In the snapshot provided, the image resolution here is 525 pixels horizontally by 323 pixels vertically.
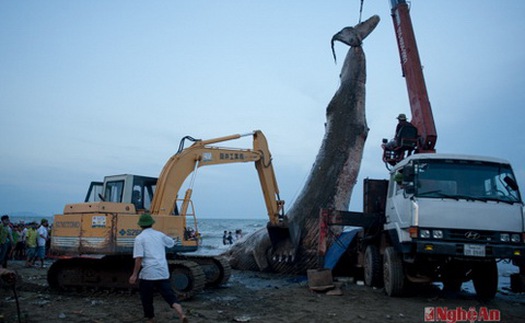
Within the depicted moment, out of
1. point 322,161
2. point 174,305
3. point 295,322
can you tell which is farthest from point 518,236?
point 322,161

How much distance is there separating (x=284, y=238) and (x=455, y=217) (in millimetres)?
6234

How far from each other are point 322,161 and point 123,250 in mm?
7248

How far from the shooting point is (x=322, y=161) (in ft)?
50.2

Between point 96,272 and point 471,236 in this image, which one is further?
point 96,272

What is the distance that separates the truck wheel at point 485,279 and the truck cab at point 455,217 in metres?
0.02

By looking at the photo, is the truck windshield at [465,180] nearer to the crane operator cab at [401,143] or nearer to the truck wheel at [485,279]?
the truck wheel at [485,279]

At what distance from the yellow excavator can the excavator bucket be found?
6.26ft

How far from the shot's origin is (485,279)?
9.70m

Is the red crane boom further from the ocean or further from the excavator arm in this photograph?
the ocean

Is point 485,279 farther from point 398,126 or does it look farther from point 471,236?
point 398,126

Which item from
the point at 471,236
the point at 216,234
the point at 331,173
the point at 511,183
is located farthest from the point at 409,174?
the point at 216,234

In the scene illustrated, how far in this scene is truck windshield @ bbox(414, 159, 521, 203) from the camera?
28.5ft

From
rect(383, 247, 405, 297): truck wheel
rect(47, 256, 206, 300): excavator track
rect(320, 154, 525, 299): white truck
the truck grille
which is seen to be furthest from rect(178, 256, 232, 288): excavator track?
the truck grille

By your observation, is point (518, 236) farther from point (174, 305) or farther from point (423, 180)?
point (174, 305)
